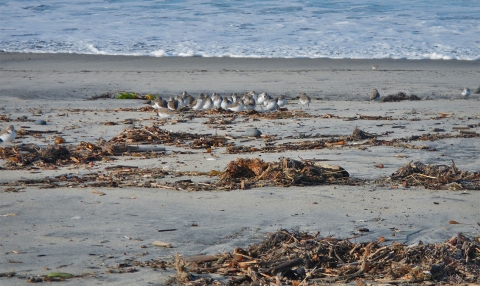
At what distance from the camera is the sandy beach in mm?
3732

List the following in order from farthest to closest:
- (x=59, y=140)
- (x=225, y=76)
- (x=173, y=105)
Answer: (x=225, y=76)
(x=173, y=105)
(x=59, y=140)

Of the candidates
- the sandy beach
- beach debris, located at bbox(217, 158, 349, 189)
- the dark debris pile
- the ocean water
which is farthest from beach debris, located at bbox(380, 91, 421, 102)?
the ocean water

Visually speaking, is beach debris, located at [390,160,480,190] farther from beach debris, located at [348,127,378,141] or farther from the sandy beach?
beach debris, located at [348,127,378,141]

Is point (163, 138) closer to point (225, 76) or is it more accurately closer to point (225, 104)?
point (225, 104)

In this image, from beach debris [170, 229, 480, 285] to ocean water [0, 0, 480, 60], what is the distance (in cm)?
1487

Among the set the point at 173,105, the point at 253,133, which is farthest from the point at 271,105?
the point at 253,133

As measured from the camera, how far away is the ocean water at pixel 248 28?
19156 mm

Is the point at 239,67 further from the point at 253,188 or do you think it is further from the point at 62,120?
the point at 253,188

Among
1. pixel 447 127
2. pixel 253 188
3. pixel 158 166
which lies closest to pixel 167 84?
pixel 447 127

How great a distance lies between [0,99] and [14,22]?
14.1 m

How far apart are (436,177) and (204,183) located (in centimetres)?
195

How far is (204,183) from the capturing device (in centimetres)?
523

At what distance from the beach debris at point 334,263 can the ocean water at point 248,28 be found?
14.9 metres

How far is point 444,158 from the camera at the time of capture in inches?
252
